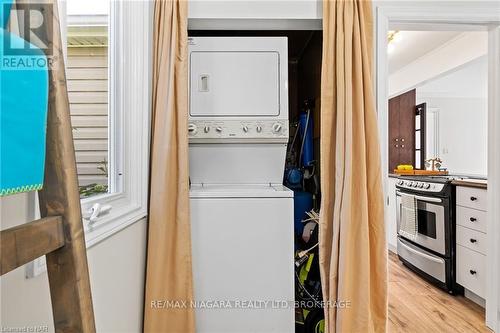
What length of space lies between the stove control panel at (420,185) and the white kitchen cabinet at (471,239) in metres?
0.19

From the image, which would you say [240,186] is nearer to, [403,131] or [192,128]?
[192,128]

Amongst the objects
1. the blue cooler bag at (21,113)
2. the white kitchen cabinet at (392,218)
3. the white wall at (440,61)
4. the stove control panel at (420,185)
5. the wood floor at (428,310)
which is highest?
the white wall at (440,61)

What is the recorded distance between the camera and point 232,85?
1803 millimetres

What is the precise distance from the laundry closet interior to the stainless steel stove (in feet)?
4.86

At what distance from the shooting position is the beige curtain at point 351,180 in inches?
64.4

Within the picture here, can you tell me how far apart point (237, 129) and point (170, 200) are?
0.56 m

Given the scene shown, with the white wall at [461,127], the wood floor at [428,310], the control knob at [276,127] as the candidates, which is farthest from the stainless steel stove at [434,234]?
the white wall at [461,127]

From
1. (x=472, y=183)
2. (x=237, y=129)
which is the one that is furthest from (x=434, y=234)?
(x=237, y=129)

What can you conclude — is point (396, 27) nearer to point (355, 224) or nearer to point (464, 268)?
point (355, 224)

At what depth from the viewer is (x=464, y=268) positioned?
2592 mm

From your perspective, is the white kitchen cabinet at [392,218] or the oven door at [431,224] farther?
the white kitchen cabinet at [392,218]

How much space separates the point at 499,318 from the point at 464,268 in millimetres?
722

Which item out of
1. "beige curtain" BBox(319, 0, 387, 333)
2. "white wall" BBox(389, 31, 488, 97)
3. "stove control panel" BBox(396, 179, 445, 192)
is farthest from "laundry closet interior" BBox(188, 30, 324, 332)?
"white wall" BBox(389, 31, 488, 97)

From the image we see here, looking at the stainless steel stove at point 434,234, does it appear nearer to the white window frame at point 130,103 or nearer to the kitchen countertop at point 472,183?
the kitchen countertop at point 472,183
